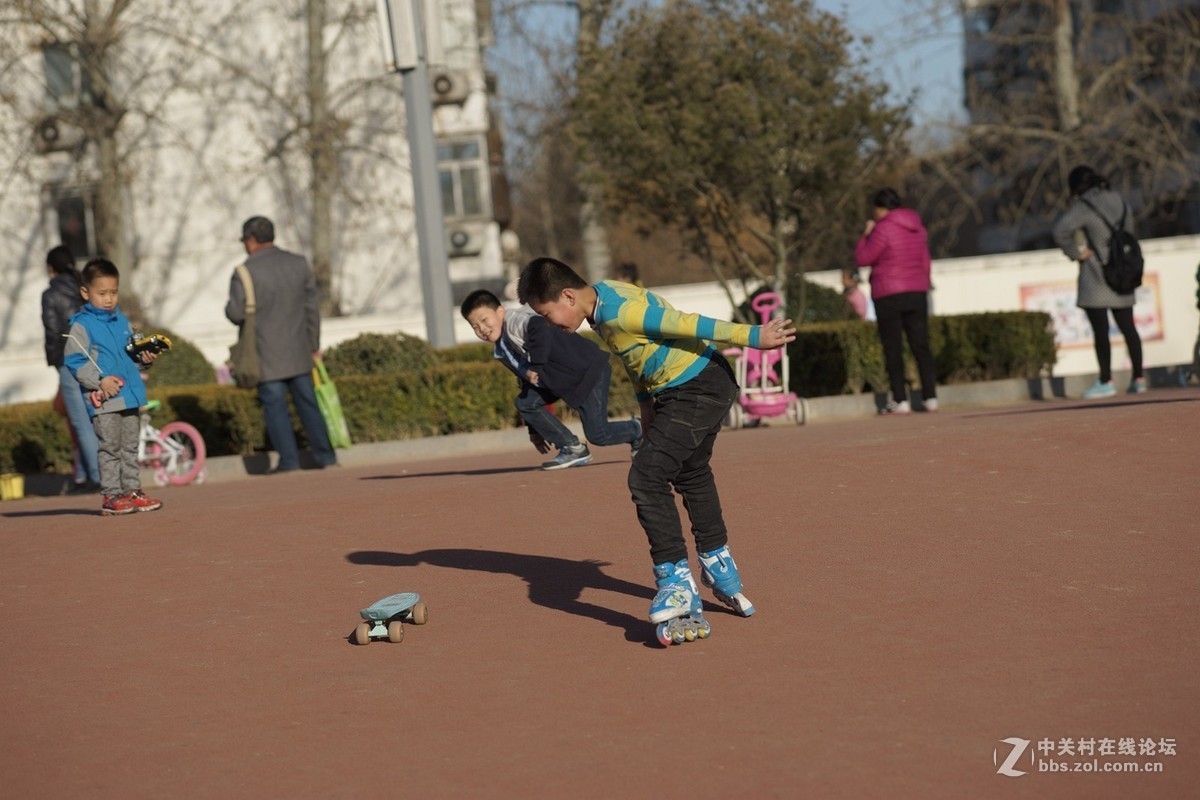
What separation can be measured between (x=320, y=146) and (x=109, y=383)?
2234cm

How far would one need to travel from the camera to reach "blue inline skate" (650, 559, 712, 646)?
19.7ft

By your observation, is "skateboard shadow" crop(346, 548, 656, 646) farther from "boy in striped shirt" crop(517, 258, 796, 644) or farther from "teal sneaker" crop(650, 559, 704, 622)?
"boy in striped shirt" crop(517, 258, 796, 644)

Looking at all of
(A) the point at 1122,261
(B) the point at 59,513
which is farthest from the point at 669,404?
(A) the point at 1122,261

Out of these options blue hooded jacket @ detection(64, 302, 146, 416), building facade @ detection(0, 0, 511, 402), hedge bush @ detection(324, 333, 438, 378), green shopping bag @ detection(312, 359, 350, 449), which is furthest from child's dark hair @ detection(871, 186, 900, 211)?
building facade @ detection(0, 0, 511, 402)

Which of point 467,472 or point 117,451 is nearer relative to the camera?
point 117,451

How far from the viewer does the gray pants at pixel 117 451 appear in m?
10.3

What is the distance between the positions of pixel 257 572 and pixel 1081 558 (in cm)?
393

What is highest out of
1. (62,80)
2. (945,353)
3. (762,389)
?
(62,80)

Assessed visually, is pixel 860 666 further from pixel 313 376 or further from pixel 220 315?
pixel 220 315

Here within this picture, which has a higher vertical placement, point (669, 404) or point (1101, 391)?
point (669, 404)

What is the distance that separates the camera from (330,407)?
14.2m

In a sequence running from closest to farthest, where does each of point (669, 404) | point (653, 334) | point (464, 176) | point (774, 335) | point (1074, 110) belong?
point (774, 335), point (653, 334), point (669, 404), point (1074, 110), point (464, 176)

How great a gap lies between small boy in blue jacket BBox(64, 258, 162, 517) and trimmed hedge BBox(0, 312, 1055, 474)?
16.0 feet

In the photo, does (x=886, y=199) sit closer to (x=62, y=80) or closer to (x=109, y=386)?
(x=109, y=386)
